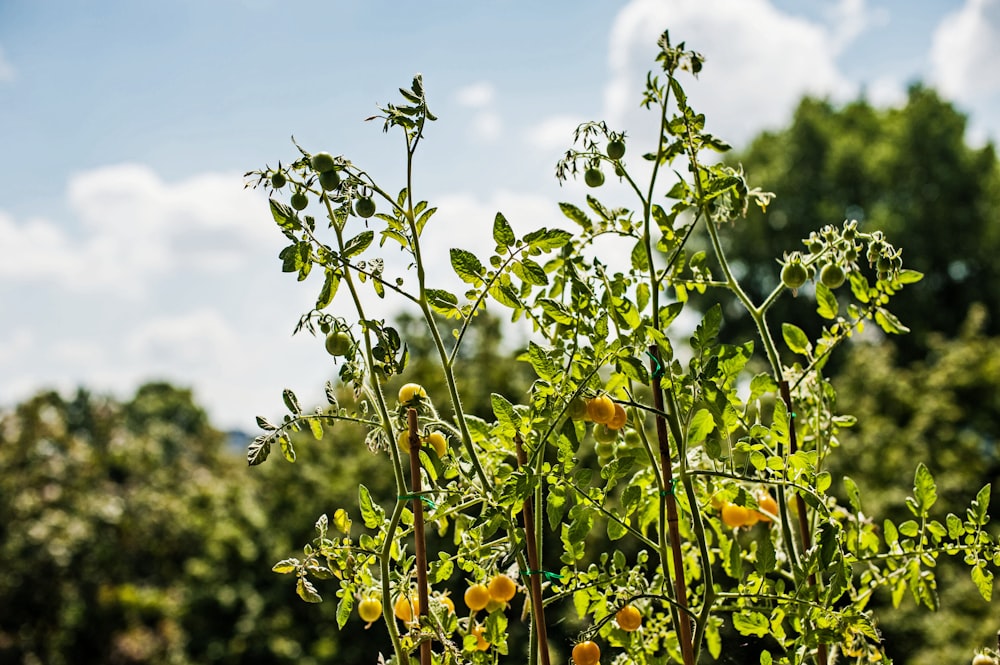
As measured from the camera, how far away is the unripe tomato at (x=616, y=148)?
1070mm

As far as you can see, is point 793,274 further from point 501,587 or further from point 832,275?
point 501,587

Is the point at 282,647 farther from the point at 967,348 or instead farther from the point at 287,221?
the point at 967,348

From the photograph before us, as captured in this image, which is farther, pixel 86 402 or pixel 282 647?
pixel 86 402

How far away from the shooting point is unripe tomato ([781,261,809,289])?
113 cm

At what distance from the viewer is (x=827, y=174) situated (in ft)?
51.3

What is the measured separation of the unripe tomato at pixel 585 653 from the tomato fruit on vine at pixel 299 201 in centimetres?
64

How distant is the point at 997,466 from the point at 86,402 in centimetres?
1832

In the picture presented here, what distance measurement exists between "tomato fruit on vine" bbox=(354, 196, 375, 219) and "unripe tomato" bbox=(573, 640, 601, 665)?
1.93 feet

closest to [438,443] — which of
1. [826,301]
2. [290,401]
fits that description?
[290,401]

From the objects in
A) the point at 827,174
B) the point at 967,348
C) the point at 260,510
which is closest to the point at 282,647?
the point at 260,510

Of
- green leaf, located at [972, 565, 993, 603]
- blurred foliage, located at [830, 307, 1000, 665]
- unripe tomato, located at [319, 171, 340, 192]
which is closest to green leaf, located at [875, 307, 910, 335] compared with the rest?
green leaf, located at [972, 565, 993, 603]

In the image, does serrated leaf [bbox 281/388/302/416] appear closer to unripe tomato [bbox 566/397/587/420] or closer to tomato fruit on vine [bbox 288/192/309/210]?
tomato fruit on vine [bbox 288/192/309/210]

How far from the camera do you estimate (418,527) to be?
100 cm

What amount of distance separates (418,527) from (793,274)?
60 centimetres
